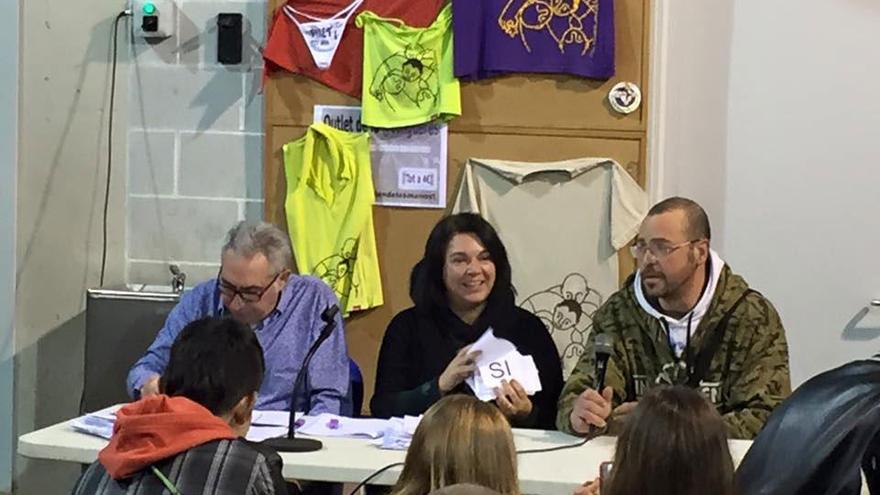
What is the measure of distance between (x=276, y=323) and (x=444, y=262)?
1.60 ft

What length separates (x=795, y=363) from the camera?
4176 millimetres

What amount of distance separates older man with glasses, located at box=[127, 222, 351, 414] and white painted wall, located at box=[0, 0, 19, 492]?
1168 mm

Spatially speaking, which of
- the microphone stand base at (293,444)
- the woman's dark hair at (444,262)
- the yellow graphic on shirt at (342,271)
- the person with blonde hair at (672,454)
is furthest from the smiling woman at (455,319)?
the person with blonde hair at (672,454)

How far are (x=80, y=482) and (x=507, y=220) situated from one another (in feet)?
6.87

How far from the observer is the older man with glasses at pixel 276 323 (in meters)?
3.40

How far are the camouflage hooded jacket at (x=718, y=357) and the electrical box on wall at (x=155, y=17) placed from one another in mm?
1992

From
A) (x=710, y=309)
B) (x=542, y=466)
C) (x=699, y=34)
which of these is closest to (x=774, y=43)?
(x=699, y=34)

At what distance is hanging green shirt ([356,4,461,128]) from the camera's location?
13.6ft

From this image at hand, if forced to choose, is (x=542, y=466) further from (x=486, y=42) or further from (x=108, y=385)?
(x=108, y=385)

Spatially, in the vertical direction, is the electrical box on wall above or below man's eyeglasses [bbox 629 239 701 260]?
above

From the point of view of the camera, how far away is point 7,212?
4422 millimetres

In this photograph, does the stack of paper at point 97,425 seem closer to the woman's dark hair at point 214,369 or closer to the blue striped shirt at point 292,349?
the blue striped shirt at point 292,349

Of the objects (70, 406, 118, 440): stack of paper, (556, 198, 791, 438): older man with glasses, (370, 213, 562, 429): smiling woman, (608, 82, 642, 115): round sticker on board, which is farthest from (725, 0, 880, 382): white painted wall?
(70, 406, 118, 440): stack of paper

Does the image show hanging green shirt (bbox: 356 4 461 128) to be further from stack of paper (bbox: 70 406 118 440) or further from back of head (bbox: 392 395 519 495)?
back of head (bbox: 392 395 519 495)
